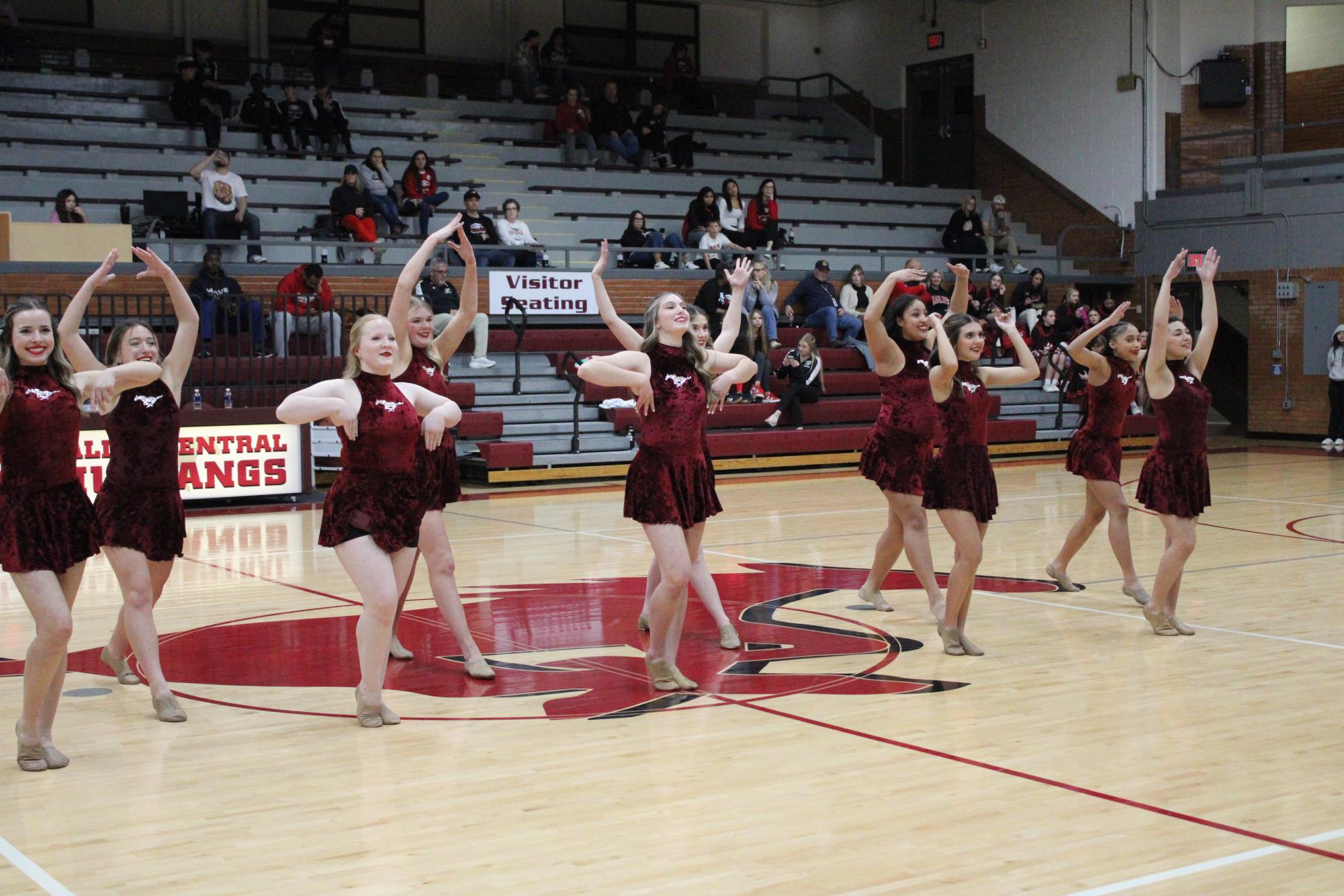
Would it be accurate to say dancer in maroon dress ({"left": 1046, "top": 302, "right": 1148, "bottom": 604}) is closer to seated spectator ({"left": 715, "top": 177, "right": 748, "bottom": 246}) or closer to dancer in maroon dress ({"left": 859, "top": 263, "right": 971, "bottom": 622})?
dancer in maroon dress ({"left": 859, "top": 263, "right": 971, "bottom": 622})

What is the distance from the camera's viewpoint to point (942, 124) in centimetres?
2631

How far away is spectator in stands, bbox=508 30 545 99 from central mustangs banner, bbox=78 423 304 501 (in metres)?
11.1

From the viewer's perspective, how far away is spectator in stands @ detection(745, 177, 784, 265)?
20297 millimetres

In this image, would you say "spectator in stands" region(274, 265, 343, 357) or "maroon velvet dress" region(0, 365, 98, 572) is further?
"spectator in stands" region(274, 265, 343, 357)

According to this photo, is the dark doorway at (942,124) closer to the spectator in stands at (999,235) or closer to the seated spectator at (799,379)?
the spectator in stands at (999,235)

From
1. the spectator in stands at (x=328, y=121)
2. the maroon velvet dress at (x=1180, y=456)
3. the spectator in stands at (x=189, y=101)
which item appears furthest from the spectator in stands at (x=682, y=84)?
the maroon velvet dress at (x=1180, y=456)

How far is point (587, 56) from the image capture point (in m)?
26.1

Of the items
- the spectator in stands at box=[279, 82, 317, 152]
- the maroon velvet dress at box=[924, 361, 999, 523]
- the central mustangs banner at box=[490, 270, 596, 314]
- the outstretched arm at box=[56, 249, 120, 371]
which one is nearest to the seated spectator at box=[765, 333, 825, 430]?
the central mustangs banner at box=[490, 270, 596, 314]

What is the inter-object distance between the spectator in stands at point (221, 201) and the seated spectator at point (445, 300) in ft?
6.62

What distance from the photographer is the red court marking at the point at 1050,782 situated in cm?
430

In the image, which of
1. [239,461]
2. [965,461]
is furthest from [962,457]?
[239,461]

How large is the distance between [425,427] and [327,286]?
35.7 ft

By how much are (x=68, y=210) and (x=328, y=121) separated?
4760 millimetres

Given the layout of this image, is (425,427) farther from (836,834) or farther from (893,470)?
(893,470)
